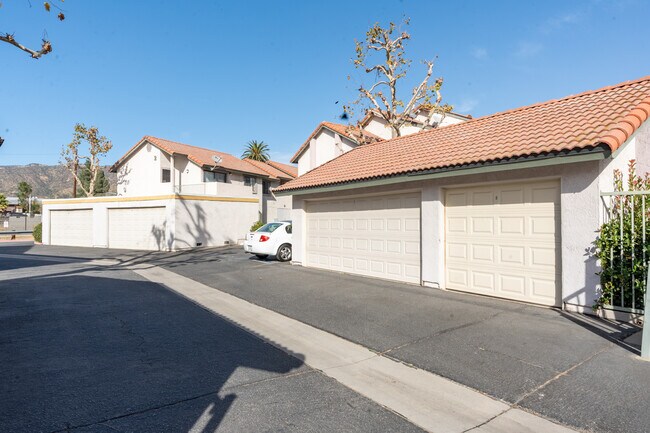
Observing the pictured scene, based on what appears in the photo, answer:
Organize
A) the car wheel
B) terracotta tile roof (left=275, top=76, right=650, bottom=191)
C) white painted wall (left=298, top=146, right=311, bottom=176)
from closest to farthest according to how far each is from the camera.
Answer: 1. terracotta tile roof (left=275, top=76, right=650, bottom=191)
2. the car wheel
3. white painted wall (left=298, top=146, right=311, bottom=176)

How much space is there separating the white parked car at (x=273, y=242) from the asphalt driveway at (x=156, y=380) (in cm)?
760

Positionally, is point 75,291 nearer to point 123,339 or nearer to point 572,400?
point 123,339

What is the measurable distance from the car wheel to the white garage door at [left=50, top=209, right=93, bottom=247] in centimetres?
1602

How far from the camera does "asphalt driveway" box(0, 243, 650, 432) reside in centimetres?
357

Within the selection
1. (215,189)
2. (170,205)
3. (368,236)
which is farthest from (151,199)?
(368,236)

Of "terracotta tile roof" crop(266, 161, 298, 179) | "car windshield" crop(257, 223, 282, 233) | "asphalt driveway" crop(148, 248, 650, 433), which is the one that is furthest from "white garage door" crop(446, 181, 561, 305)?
"terracotta tile roof" crop(266, 161, 298, 179)

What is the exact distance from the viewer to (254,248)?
15.0m

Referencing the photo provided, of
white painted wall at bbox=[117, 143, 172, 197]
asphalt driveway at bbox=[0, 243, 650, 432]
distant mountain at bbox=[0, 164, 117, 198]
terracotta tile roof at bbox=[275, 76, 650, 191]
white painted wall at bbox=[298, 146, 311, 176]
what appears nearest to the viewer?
asphalt driveway at bbox=[0, 243, 650, 432]

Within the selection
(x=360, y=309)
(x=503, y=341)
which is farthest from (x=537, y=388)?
(x=360, y=309)

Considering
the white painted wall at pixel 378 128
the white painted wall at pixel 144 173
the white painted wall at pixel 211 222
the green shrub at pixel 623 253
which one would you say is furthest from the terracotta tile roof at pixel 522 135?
the white painted wall at pixel 144 173

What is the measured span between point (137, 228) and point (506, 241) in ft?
68.2

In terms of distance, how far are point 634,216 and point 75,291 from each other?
1159 cm

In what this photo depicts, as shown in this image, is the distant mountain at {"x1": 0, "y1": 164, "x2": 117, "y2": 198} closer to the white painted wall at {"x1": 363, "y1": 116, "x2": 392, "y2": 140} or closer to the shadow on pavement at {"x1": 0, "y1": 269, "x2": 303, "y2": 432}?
the white painted wall at {"x1": 363, "y1": 116, "x2": 392, "y2": 140}

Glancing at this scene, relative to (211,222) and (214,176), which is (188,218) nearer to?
(211,222)
